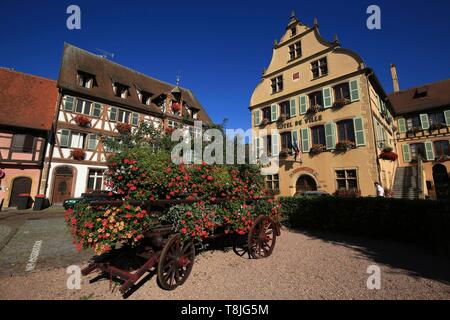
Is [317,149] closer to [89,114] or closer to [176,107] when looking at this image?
[176,107]

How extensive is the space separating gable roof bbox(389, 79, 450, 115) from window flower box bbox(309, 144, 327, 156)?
1208cm

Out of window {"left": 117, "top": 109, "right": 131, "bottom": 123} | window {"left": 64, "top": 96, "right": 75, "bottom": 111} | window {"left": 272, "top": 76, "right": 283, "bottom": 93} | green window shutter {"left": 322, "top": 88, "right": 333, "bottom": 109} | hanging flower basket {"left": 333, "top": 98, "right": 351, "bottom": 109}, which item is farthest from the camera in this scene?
window {"left": 117, "top": 109, "right": 131, "bottom": 123}

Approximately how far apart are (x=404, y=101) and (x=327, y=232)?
73.4 feet

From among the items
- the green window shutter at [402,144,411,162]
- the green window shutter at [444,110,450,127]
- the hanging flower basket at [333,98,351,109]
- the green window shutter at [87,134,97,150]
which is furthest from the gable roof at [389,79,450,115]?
the green window shutter at [87,134,97,150]

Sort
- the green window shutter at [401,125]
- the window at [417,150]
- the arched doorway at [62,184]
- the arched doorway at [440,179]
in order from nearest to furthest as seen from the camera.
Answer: the arched doorway at [62,184] → the arched doorway at [440,179] → the window at [417,150] → the green window shutter at [401,125]

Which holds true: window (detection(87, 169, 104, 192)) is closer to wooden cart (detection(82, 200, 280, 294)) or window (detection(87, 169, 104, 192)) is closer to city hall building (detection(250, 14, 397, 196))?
city hall building (detection(250, 14, 397, 196))

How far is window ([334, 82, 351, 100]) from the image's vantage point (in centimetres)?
1443

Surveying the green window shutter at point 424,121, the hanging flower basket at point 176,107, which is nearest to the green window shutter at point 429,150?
the green window shutter at point 424,121

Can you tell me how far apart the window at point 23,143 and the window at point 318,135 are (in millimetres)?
19750

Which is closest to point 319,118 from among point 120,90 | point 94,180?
point 120,90

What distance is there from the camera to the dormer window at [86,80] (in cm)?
1741

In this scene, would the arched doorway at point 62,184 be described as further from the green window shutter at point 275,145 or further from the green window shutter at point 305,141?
the green window shutter at point 305,141
